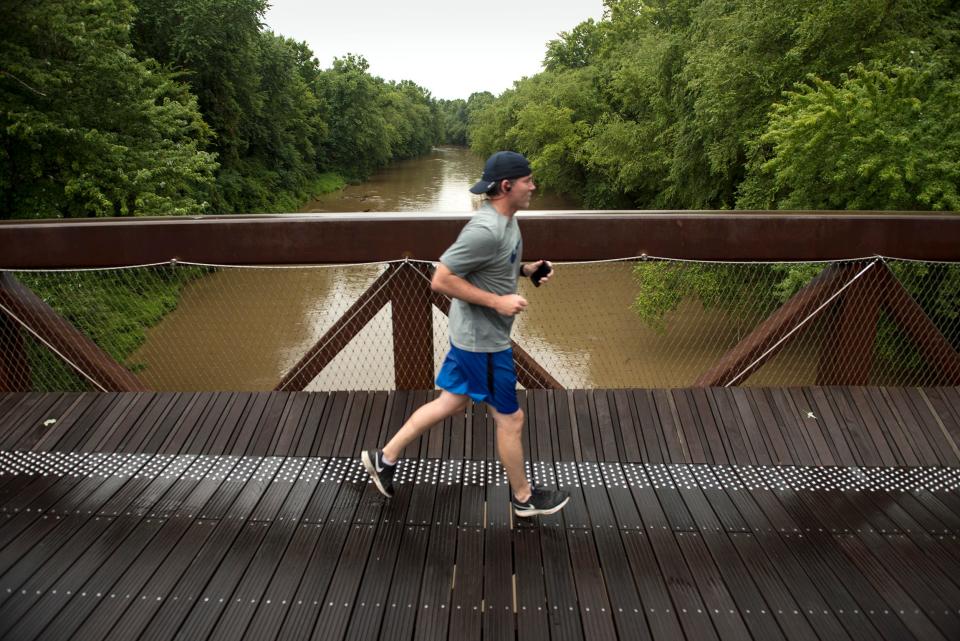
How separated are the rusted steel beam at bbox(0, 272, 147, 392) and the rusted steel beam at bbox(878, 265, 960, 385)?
12.3 ft

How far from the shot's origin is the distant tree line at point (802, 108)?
9070mm

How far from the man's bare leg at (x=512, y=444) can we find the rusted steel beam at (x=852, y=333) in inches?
74.1

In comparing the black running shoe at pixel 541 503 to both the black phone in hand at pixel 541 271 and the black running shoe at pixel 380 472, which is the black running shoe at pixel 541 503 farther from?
the black phone in hand at pixel 541 271

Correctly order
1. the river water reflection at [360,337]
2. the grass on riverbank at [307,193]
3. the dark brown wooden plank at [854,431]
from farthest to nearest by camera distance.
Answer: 1. the grass on riverbank at [307,193]
2. the river water reflection at [360,337]
3. the dark brown wooden plank at [854,431]

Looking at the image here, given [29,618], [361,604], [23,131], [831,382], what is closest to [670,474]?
[831,382]

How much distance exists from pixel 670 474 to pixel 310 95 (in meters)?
39.5

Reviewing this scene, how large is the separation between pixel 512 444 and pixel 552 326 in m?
10.9

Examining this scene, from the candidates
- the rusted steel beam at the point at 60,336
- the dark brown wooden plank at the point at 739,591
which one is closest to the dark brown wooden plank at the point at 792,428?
the dark brown wooden plank at the point at 739,591

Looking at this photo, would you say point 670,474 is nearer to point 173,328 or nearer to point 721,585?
point 721,585

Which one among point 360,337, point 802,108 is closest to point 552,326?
point 360,337

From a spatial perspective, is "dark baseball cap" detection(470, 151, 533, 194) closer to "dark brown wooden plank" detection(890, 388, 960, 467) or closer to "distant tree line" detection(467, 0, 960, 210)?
"dark brown wooden plank" detection(890, 388, 960, 467)

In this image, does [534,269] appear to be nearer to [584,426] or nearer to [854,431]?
[584,426]

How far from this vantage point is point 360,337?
9.33 meters

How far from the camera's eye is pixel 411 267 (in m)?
3.31
